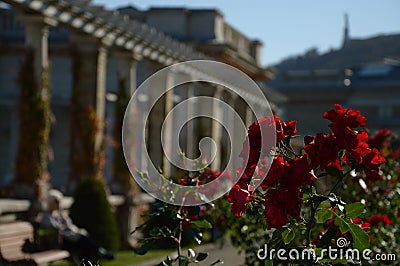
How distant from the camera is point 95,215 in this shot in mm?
14352

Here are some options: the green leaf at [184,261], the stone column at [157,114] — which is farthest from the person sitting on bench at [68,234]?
the green leaf at [184,261]

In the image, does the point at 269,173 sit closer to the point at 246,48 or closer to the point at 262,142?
the point at 262,142

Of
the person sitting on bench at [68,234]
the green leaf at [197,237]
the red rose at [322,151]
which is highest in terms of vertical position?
the red rose at [322,151]

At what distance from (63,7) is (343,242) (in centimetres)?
996

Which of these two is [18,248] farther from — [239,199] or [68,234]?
[239,199]

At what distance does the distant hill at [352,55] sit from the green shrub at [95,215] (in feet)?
71.6

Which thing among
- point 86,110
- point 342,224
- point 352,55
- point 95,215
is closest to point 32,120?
point 95,215

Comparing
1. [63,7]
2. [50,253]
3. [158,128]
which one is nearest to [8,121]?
[158,128]

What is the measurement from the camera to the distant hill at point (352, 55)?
4050 centimetres

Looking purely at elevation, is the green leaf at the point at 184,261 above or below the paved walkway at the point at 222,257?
above

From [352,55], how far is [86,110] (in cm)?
3927

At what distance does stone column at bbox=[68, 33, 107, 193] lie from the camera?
1612 centimetres

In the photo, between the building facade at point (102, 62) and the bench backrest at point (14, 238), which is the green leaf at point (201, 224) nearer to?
the bench backrest at point (14, 238)

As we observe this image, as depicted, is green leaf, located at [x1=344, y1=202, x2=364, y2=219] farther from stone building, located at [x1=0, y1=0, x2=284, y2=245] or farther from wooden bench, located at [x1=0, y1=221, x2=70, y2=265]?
wooden bench, located at [x1=0, y1=221, x2=70, y2=265]
